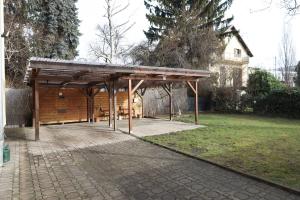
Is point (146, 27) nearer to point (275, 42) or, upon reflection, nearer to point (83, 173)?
point (275, 42)

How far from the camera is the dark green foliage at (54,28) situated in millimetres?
18500

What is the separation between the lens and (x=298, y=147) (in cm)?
750

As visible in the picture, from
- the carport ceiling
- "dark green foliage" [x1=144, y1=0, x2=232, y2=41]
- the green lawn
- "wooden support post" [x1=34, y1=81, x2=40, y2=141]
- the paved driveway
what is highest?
"dark green foliage" [x1=144, y1=0, x2=232, y2=41]

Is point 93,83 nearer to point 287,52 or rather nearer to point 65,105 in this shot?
point 65,105

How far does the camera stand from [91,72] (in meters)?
9.74

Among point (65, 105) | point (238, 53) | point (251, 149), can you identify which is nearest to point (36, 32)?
point (65, 105)

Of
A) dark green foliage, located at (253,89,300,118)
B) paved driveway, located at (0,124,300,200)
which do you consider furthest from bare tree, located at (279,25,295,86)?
paved driveway, located at (0,124,300,200)

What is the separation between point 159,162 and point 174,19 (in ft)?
65.7

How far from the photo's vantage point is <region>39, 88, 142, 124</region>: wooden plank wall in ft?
46.1

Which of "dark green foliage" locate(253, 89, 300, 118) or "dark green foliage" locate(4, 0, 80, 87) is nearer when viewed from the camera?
"dark green foliage" locate(253, 89, 300, 118)

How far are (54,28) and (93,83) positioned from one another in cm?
775

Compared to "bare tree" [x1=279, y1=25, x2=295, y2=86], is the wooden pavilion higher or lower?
lower

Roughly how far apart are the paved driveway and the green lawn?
49 centimetres

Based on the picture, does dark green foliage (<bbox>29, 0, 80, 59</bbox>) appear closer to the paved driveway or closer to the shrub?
the shrub
